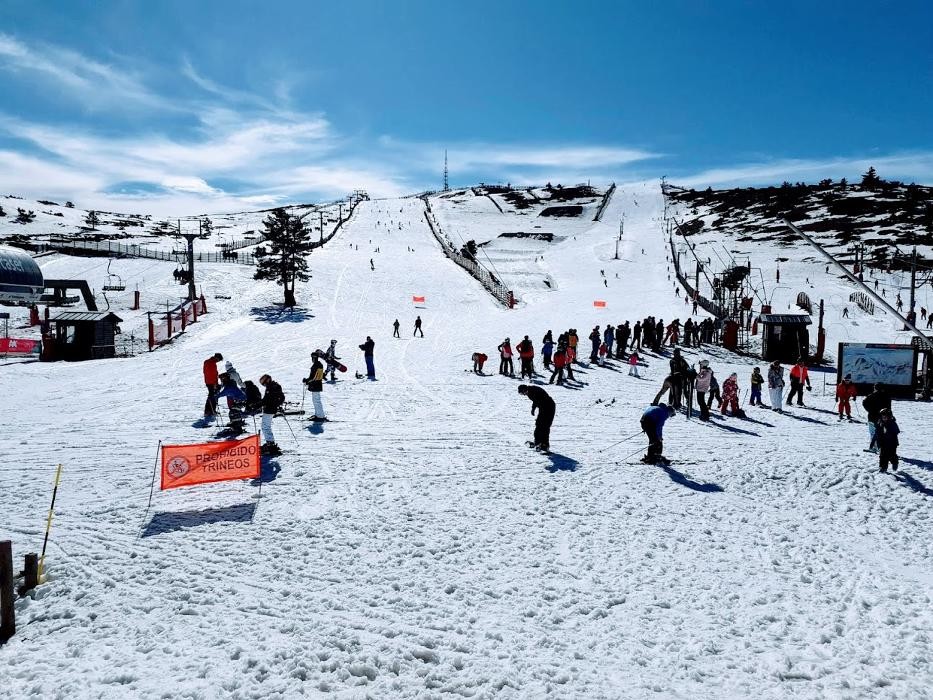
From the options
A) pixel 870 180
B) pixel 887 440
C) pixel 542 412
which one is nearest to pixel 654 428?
pixel 542 412

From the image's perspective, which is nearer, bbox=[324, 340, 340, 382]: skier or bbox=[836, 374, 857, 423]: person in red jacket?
bbox=[836, 374, 857, 423]: person in red jacket

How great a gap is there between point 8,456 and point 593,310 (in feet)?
97.7

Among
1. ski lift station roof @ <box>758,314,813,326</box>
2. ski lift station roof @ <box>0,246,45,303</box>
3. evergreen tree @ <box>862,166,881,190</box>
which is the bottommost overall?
ski lift station roof @ <box>758,314,813,326</box>

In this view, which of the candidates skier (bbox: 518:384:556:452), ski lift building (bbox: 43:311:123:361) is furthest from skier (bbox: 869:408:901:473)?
ski lift building (bbox: 43:311:123:361)

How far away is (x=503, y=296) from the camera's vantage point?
40188 millimetres

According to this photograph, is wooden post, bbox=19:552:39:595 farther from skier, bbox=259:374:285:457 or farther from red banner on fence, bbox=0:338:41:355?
red banner on fence, bbox=0:338:41:355

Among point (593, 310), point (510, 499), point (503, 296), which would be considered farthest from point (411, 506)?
point (503, 296)

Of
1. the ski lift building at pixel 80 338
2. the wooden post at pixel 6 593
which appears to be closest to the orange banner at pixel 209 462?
the wooden post at pixel 6 593

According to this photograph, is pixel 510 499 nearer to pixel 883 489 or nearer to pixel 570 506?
pixel 570 506

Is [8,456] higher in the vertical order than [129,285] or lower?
lower

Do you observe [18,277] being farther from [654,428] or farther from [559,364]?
[654,428]

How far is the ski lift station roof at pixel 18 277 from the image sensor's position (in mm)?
18594

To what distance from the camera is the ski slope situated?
16.4ft

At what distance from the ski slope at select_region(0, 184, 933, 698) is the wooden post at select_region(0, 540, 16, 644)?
12cm
